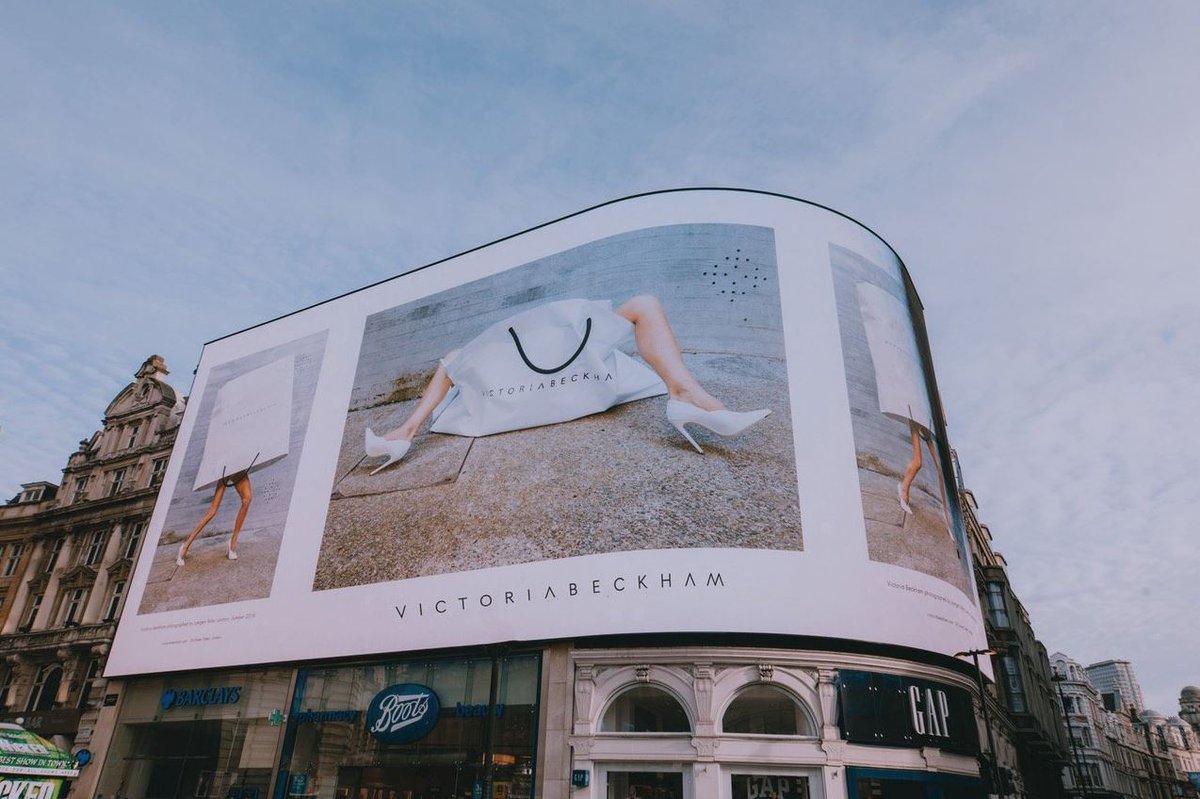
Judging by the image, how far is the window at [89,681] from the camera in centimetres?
3572

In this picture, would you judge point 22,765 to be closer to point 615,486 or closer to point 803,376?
point 615,486

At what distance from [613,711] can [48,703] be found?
3011 centimetres

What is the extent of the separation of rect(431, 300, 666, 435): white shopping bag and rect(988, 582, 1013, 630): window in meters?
29.1

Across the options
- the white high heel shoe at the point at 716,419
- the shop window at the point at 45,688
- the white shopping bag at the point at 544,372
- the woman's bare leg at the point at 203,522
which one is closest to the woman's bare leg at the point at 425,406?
the white shopping bag at the point at 544,372

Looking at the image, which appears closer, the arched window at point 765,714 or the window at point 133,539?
the arched window at point 765,714

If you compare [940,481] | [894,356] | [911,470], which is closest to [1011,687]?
[940,481]

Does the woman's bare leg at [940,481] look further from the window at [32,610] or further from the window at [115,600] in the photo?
the window at [32,610]

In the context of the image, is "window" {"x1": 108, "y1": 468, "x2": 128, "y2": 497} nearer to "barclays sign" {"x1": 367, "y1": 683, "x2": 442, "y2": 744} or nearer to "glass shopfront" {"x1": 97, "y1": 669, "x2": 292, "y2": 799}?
"glass shopfront" {"x1": 97, "y1": 669, "x2": 292, "y2": 799}

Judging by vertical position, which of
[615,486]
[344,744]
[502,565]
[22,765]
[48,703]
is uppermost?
[615,486]

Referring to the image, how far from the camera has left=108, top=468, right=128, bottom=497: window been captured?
140 ft

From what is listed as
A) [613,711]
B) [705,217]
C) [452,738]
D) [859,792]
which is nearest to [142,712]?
[452,738]

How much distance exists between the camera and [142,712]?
3244 cm

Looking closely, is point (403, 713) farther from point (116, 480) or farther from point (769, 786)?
point (116, 480)

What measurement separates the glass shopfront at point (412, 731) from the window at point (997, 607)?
31202 millimetres
